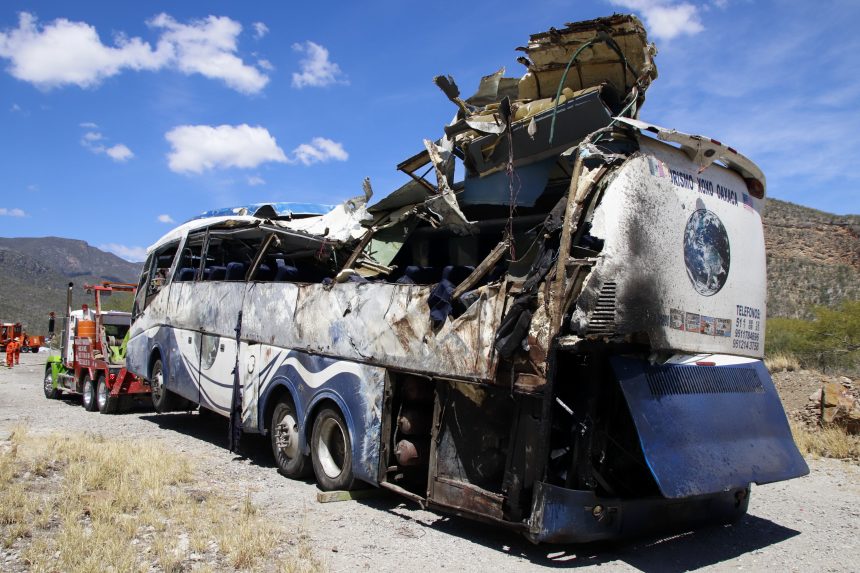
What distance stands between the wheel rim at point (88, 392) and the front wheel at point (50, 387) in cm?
239

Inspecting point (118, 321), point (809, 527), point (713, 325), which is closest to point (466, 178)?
point (713, 325)

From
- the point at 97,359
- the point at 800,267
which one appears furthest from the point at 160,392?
the point at 800,267

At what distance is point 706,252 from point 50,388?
1728 centimetres

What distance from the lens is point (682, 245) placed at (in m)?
5.80

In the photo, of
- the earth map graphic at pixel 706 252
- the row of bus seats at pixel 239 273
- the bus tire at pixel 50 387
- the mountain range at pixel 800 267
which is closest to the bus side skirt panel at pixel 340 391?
the row of bus seats at pixel 239 273

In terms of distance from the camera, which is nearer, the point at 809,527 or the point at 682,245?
the point at 682,245

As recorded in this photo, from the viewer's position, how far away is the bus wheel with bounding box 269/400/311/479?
8391 millimetres

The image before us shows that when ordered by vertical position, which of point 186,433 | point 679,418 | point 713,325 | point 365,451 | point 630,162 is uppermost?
point 630,162

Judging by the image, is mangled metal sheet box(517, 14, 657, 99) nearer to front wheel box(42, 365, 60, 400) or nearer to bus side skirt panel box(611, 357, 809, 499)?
bus side skirt panel box(611, 357, 809, 499)

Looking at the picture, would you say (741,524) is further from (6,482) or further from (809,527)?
(6,482)

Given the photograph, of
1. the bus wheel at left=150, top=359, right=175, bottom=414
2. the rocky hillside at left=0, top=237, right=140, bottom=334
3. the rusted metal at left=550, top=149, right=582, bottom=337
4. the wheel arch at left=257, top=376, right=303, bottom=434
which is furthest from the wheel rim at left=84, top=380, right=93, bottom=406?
the rocky hillside at left=0, top=237, right=140, bottom=334

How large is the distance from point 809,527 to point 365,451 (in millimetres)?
4400

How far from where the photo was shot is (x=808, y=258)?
1647 inches

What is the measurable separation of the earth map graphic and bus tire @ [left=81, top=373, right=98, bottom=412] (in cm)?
1387
